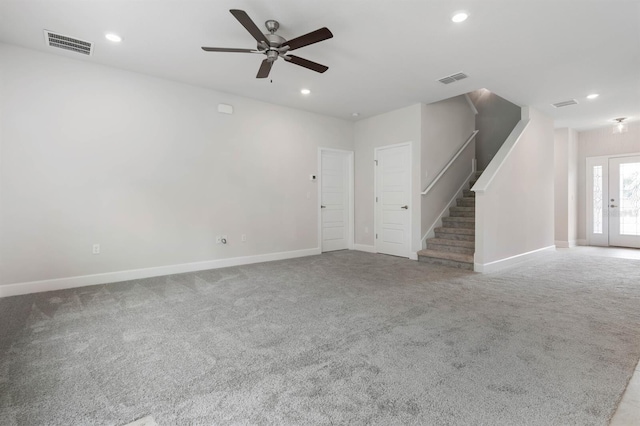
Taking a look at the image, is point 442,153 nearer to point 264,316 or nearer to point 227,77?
point 227,77

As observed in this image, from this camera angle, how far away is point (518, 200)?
5.48 meters

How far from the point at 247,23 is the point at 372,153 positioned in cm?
437

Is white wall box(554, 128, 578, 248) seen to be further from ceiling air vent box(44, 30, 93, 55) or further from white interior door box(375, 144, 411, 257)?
ceiling air vent box(44, 30, 93, 55)

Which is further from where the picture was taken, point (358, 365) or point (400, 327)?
point (400, 327)

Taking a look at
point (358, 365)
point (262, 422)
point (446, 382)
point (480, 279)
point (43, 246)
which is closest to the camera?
point (262, 422)

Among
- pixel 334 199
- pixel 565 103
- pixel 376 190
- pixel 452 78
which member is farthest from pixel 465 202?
pixel 452 78

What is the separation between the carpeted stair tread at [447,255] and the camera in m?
5.00

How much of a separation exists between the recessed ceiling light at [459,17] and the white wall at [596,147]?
686 cm

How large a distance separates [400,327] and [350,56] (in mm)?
3136

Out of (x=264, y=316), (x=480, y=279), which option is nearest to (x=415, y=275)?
(x=480, y=279)

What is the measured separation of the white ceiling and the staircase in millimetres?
2212

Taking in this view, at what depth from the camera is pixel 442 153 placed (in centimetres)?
621

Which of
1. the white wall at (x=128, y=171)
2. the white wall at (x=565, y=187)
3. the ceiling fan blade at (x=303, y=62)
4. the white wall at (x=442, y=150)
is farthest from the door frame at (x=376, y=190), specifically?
the white wall at (x=565, y=187)

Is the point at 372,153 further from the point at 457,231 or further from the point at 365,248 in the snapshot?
the point at 457,231
